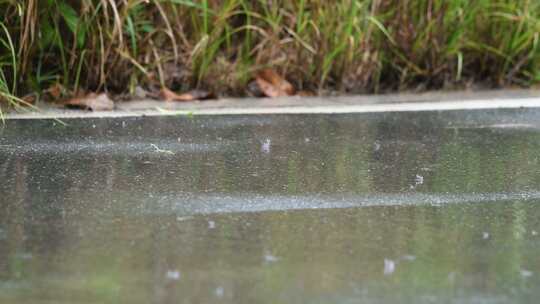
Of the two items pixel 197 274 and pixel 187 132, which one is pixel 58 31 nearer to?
pixel 187 132

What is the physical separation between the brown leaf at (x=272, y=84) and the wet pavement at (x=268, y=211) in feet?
2.19

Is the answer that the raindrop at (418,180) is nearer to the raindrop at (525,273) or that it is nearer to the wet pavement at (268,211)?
the wet pavement at (268,211)

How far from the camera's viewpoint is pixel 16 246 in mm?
2762

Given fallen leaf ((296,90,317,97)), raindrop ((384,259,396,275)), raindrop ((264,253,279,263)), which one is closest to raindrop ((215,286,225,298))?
raindrop ((264,253,279,263))

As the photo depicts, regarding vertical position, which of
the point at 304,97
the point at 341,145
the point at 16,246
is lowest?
the point at 304,97

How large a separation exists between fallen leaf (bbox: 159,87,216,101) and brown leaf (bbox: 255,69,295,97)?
303 mm

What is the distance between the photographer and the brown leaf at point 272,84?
554cm

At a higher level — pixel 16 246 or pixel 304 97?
pixel 16 246

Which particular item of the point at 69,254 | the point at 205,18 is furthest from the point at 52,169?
the point at 205,18

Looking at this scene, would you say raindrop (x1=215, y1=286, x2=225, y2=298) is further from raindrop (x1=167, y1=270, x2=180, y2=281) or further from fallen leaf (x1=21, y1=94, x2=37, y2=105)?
fallen leaf (x1=21, y1=94, x2=37, y2=105)

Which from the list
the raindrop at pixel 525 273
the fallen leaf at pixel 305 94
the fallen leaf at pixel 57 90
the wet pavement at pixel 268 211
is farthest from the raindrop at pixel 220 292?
the fallen leaf at pixel 305 94

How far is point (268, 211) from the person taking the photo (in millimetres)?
3189

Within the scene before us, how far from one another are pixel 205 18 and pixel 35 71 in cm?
86

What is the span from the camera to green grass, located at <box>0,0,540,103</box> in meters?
5.00
